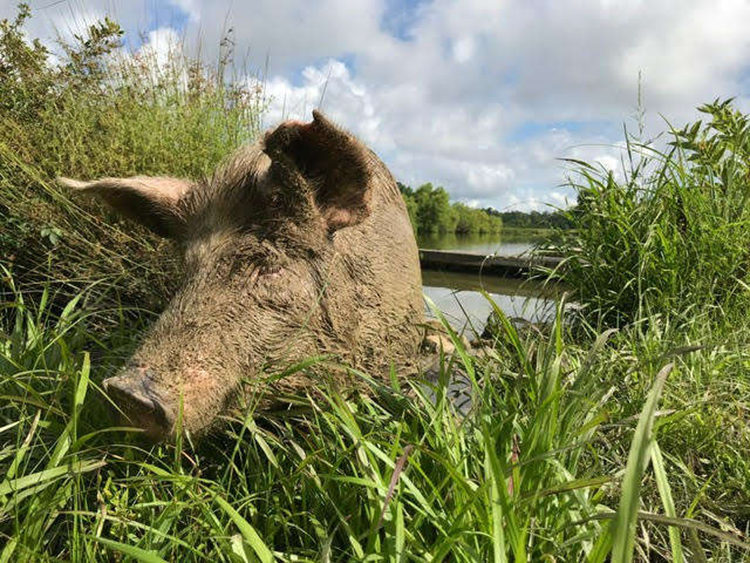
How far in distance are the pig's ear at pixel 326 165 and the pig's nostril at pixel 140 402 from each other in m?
0.82

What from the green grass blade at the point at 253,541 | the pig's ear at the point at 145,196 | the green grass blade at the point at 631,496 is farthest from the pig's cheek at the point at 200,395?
the green grass blade at the point at 631,496

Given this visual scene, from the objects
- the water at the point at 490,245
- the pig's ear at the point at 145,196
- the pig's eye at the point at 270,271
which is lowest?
the water at the point at 490,245

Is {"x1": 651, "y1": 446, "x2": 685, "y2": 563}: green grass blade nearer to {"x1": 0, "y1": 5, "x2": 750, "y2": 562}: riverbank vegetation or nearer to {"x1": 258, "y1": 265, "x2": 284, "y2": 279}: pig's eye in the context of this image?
{"x1": 0, "y1": 5, "x2": 750, "y2": 562}: riverbank vegetation

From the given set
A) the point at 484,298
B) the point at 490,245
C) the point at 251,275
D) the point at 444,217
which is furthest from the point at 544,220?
the point at 444,217

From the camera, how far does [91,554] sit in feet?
4.99

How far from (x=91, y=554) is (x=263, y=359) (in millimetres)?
726

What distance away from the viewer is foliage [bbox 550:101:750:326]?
3.28m

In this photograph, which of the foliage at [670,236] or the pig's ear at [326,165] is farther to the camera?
the foliage at [670,236]

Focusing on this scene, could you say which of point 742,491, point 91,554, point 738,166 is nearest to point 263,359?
point 91,554

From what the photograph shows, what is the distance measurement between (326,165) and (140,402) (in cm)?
99

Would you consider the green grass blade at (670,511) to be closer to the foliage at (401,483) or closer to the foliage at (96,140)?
the foliage at (401,483)

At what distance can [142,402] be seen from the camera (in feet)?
5.28

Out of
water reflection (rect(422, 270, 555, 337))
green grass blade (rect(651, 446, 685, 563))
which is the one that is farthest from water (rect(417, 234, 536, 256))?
green grass blade (rect(651, 446, 685, 563))

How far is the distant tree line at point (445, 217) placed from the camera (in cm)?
4423
